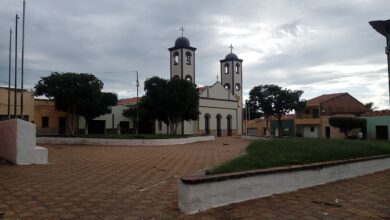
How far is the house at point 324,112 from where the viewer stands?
49812 millimetres

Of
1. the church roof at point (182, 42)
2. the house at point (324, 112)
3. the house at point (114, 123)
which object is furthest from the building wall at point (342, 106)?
the house at point (114, 123)

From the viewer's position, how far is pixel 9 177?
9.21 metres

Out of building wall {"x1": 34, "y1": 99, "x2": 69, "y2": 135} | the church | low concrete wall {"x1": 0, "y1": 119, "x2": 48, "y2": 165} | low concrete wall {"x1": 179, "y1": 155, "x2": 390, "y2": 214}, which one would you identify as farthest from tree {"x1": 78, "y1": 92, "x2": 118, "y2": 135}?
low concrete wall {"x1": 179, "y1": 155, "x2": 390, "y2": 214}

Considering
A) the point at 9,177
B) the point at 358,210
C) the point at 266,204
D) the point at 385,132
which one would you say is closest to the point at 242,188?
the point at 266,204

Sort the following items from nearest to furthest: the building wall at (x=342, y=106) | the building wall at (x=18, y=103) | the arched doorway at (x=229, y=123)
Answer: the building wall at (x=18, y=103) → the arched doorway at (x=229, y=123) → the building wall at (x=342, y=106)

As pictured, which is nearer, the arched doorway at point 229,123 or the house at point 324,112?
the arched doorway at point 229,123

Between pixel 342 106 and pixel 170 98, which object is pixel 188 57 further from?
pixel 342 106

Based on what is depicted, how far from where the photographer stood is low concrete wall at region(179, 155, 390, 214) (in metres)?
5.58

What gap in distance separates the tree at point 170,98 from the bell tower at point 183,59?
1219 centimetres

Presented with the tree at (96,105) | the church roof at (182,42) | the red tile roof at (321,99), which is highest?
the church roof at (182,42)

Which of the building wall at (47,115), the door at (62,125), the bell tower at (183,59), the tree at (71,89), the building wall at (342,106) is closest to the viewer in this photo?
the tree at (71,89)

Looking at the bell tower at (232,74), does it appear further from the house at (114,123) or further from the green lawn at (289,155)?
the green lawn at (289,155)

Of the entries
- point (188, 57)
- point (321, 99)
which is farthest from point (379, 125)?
point (188, 57)

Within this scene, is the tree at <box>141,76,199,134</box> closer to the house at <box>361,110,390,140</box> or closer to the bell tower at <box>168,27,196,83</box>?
the bell tower at <box>168,27,196,83</box>
